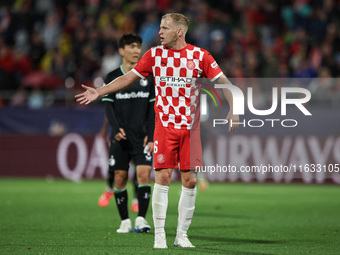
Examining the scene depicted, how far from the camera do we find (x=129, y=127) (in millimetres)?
9641

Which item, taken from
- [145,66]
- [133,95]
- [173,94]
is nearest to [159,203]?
→ [173,94]

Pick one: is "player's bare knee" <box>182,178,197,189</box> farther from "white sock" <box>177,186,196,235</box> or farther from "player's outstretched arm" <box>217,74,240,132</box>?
"player's outstretched arm" <box>217,74,240,132</box>

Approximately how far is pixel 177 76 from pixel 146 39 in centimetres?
1359

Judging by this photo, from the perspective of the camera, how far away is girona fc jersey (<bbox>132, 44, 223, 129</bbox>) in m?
7.50

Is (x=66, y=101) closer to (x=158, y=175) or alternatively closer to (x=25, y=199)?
(x=25, y=199)

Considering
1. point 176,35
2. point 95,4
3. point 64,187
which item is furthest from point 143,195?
point 95,4

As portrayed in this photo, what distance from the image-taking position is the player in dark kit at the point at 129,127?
31.0ft

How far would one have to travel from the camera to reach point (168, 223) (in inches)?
407

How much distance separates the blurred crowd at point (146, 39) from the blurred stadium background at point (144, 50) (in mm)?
33

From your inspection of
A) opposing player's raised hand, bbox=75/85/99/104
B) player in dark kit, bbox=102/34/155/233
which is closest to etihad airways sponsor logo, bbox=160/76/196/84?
opposing player's raised hand, bbox=75/85/99/104

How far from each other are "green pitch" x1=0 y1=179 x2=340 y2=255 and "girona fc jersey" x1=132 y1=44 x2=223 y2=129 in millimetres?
1376

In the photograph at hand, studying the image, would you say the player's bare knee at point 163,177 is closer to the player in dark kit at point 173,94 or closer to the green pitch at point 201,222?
the player in dark kit at point 173,94

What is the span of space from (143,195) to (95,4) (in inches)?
601

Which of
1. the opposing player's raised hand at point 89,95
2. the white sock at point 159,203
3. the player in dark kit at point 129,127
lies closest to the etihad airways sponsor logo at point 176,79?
the opposing player's raised hand at point 89,95
